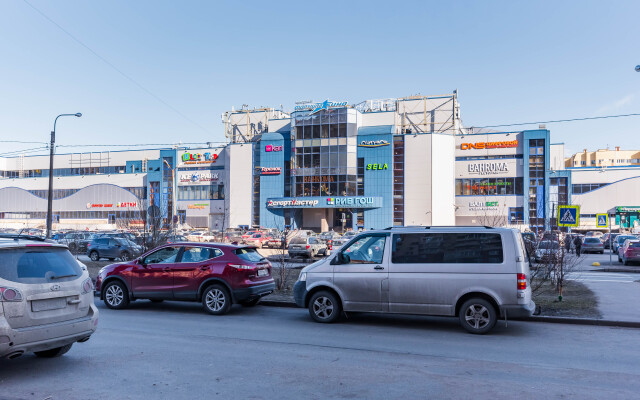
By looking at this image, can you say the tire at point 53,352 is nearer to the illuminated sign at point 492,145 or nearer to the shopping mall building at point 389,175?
the shopping mall building at point 389,175

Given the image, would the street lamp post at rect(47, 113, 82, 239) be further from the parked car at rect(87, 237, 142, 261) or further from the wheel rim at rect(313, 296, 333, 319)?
the wheel rim at rect(313, 296, 333, 319)

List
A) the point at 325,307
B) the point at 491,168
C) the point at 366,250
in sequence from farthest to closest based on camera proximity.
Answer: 1. the point at 491,168
2. the point at 325,307
3. the point at 366,250

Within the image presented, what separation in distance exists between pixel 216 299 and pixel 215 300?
3cm

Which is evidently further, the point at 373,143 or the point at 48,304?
the point at 373,143

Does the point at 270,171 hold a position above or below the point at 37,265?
above

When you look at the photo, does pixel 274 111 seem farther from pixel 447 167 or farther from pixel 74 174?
pixel 74 174

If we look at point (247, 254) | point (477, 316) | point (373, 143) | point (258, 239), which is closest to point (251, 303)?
point (247, 254)

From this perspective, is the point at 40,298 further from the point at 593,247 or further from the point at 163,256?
the point at 593,247

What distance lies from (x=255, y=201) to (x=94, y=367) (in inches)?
2723

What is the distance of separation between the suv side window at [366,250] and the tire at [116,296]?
556cm

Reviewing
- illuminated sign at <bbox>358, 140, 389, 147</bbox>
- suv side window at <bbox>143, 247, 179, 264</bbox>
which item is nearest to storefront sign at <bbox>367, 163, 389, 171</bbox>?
illuminated sign at <bbox>358, 140, 389, 147</bbox>

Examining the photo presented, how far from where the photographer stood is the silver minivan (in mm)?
9398

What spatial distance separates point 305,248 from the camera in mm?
31578

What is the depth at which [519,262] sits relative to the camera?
9312 mm
